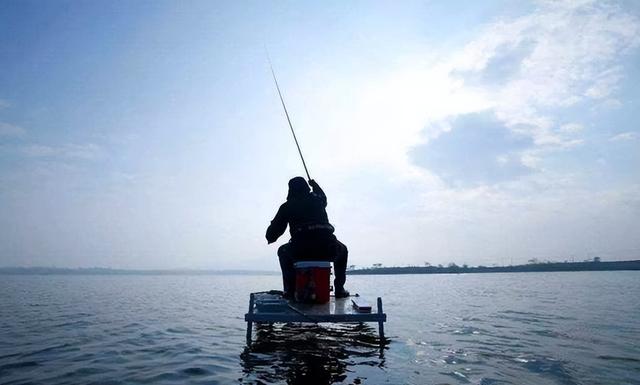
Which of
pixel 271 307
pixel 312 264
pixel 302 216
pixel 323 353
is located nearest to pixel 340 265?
pixel 312 264

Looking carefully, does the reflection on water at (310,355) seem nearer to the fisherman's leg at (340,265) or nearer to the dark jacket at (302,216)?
the fisherman's leg at (340,265)

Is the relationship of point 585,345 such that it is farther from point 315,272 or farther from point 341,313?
point 315,272

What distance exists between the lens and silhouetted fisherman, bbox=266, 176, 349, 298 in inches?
340

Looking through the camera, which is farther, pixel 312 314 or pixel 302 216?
pixel 302 216

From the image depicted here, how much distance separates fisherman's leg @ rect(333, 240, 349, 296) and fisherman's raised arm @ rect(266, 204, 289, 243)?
1.44 meters

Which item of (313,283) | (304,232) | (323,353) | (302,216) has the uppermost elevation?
(302,216)

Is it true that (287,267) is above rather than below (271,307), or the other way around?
above

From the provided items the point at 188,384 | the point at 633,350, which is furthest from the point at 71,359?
the point at 633,350

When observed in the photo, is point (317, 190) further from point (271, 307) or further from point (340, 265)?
point (271, 307)

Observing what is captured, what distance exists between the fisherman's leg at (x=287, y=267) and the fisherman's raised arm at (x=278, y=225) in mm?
337

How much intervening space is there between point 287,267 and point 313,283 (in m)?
1.12

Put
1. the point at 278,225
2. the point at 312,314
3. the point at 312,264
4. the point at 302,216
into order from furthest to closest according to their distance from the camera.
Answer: the point at 278,225
the point at 302,216
the point at 312,264
the point at 312,314

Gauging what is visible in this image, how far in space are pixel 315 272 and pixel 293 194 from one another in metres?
2.09

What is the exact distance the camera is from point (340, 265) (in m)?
9.70
